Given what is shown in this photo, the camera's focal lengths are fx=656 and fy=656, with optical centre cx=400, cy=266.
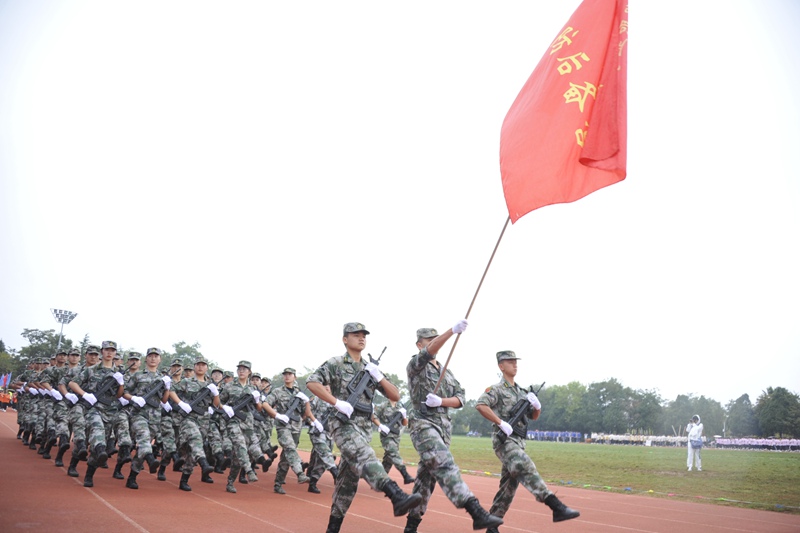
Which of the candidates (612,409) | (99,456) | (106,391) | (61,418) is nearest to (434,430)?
(99,456)

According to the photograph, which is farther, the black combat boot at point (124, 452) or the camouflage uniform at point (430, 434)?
the black combat boot at point (124, 452)

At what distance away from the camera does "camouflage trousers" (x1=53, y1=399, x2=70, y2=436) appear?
1301 centimetres

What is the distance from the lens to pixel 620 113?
7.94 metres

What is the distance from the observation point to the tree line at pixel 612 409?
204 feet

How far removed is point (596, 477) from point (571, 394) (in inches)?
3367

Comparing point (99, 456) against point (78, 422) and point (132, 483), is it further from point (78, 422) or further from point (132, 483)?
point (78, 422)

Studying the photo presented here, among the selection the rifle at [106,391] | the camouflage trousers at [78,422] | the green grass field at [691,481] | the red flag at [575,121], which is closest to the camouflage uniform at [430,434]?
the red flag at [575,121]

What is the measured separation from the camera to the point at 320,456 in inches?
505

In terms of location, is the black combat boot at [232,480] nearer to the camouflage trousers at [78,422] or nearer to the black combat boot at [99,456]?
the black combat boot at [99,456]

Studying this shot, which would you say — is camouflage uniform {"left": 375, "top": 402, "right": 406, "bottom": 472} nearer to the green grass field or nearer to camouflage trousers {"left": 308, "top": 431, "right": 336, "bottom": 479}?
camouflage trousers {"left": 308, "top": 431, "right": 336, "bottom": 479}

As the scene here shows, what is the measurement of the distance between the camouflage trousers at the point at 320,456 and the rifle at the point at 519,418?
551 centimetres

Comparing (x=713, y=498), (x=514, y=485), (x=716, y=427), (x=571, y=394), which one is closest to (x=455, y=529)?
(x=514, y=485)

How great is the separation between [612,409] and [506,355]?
81.7m

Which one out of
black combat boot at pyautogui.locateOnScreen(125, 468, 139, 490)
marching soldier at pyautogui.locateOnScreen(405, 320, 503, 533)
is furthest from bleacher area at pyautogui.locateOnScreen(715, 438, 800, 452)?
black combat boot at pyautogui.locateOnScreen(125, 468, 139, 490)
